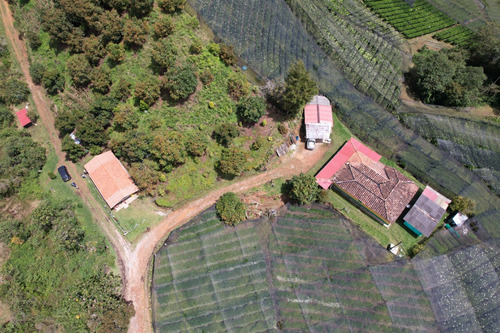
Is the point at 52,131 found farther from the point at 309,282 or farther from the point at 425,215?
the point at 425,215

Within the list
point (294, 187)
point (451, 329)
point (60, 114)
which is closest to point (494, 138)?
point (451, 329)

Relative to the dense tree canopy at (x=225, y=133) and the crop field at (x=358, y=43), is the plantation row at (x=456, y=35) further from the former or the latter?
the dense tree canopy at (x=225, y=133)

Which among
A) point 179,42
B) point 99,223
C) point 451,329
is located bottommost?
point 99,223

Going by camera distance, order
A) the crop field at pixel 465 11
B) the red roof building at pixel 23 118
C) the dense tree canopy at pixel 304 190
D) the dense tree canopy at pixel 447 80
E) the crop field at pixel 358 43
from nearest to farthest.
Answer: the dense tree canopy at pixel 304 190 → the red roof building at pixel 23 118 → the dense tree canopy at pixel 447 80 → the crop field at pixel 358 43 → the crop field at pixel 465 11

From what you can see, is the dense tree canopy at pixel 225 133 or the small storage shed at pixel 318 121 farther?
the small storage shed at pixel 318 121

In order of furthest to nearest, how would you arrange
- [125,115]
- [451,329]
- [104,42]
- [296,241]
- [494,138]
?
[494,138] < [104,42] < [125,115] < [296,241] < [451,329]

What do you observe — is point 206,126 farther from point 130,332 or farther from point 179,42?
point 130,332

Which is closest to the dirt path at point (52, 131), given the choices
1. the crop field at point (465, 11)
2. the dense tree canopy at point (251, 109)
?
the dense tree canopy at point (251, 109)

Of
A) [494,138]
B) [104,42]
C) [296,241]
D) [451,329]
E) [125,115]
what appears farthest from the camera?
[494,138]
